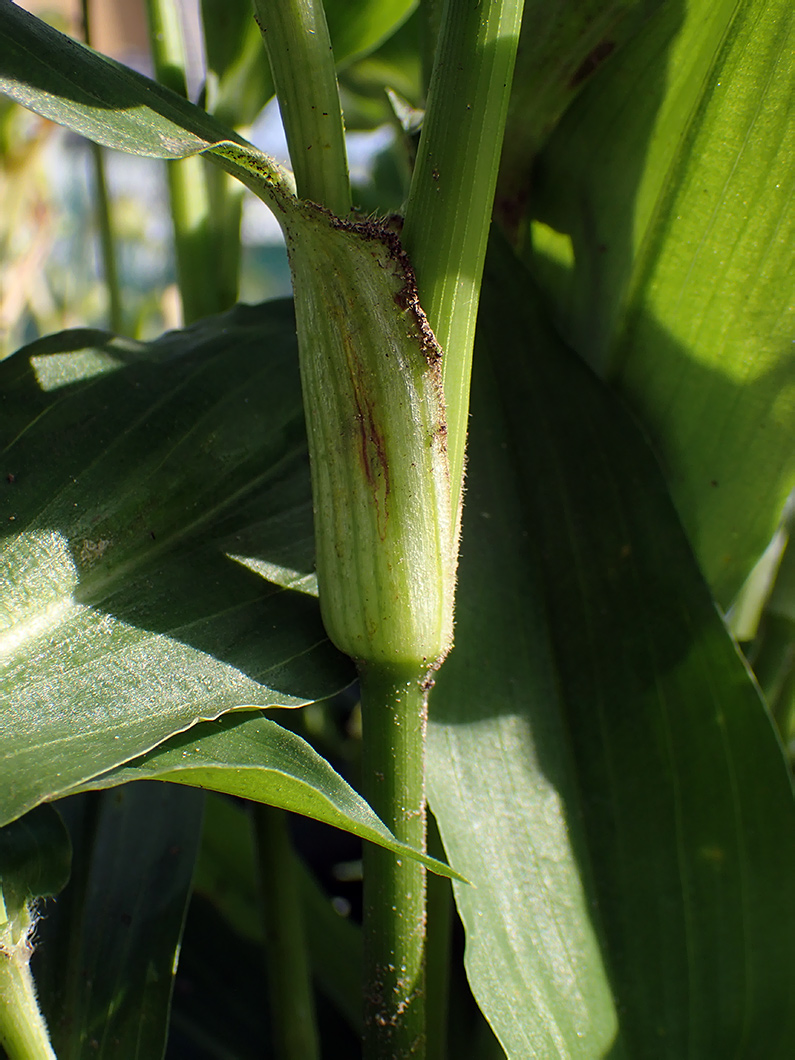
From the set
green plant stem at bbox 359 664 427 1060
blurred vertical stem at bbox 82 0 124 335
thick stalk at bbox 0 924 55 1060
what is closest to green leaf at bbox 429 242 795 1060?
green plant stem at bbox 359 664 427 1060

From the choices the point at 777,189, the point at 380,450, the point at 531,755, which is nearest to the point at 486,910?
the point at 531,755

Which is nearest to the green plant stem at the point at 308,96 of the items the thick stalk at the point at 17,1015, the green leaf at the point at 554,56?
the green leaf at the point at 554,56

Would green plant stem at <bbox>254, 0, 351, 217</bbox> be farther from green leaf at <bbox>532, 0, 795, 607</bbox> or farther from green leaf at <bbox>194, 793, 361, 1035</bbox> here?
green leaf at <bbox>194, 793, 361, 1035</bbox>

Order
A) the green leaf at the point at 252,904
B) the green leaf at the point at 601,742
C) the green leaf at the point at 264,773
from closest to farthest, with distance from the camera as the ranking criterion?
the green leaf at the point at 264,773, the green leaf at the point at 601,742, the green leaf at the point at 252,904

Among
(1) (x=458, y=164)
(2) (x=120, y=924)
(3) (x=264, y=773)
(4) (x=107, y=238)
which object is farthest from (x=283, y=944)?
(4) (x=107, y=238)

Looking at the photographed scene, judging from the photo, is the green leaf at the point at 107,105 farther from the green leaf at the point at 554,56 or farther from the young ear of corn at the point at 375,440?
the green leaf at the point at 554,56

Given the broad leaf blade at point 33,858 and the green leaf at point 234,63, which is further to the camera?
the green leaf at point 234,63

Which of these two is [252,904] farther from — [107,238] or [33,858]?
[107,238]

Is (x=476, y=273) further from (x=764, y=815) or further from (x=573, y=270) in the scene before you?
(x=764, y=815)
